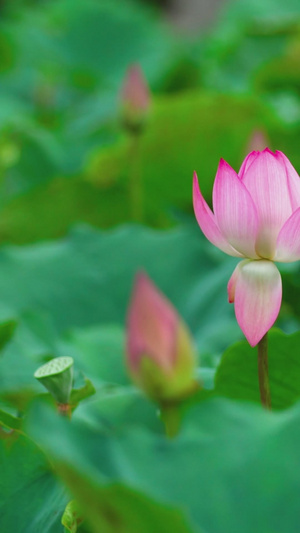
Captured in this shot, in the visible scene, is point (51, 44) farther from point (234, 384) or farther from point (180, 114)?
point (234, 384)

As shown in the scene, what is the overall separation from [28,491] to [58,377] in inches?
3.6

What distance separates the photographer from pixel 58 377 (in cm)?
61

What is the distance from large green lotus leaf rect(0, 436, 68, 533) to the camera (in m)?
0.60

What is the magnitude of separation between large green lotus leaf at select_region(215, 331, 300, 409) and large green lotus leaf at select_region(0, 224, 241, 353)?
1.80 ft

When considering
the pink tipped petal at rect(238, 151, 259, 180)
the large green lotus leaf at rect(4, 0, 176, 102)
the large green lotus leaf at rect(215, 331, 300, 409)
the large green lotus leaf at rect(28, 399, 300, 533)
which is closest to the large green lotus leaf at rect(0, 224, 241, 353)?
the large green lotus leaf at rect(215, 331, 300, 409)

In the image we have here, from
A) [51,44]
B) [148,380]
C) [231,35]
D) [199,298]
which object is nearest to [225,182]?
[148,380]

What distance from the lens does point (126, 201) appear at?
1719mm

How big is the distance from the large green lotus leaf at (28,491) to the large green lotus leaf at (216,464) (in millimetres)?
137

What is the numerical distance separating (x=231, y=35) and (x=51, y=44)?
2.73ft

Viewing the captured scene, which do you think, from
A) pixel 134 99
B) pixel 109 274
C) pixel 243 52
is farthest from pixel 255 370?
pixel 243 52

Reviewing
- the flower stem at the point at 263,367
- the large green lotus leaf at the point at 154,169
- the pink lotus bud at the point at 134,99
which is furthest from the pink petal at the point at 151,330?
the large green lotus leaf at the point at 154,169

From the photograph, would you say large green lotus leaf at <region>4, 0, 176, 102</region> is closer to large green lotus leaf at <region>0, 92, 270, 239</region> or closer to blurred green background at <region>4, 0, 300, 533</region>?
blurred green background at <region>4, 0, 300, 533</region>

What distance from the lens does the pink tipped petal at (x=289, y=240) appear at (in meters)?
0.55

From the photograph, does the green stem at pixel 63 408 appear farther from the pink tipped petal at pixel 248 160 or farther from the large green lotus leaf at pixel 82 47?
the large green lotus leaf at pixel 82 47
